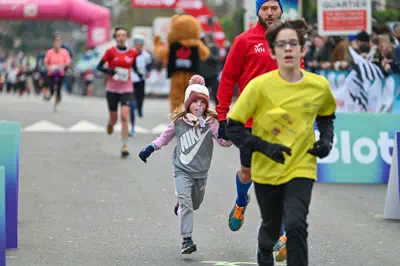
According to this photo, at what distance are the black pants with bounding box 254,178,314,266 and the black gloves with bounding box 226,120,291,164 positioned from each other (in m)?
0.20

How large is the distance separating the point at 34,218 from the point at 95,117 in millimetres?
15265

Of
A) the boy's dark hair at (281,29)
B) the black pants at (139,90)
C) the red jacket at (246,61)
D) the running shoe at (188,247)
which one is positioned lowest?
the running shoe at (188,247)

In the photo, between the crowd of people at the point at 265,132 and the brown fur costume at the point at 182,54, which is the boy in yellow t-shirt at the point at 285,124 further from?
the brown fur costume at the point at 182,54

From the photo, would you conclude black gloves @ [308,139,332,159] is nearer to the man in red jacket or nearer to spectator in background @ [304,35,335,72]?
the man in red jacket

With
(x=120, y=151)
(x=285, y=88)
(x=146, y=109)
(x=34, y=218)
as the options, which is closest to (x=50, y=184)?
(x=34, y=218)

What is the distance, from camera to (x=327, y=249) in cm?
905

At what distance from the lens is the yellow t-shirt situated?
6.47m

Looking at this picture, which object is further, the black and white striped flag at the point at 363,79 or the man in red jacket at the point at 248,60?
the black and white striped flag at the point at 363,79

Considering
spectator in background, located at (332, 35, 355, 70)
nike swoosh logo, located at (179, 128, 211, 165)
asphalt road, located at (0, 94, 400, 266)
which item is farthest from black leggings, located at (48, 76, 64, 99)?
nike swoosh logo, located at (179, 128, 211, 165)

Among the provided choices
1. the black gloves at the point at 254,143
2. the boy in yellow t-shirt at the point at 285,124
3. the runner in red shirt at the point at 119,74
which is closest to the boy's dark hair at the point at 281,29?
the boy in yellow t-shirt at the point at 285,124

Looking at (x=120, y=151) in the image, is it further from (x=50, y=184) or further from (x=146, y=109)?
(x=146, y=109)

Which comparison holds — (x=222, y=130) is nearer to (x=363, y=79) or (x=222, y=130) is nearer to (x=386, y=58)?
(x=363, y=79)

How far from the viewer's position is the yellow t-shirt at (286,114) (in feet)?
21.2

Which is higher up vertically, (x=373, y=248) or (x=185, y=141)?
(x=185, y=141)
